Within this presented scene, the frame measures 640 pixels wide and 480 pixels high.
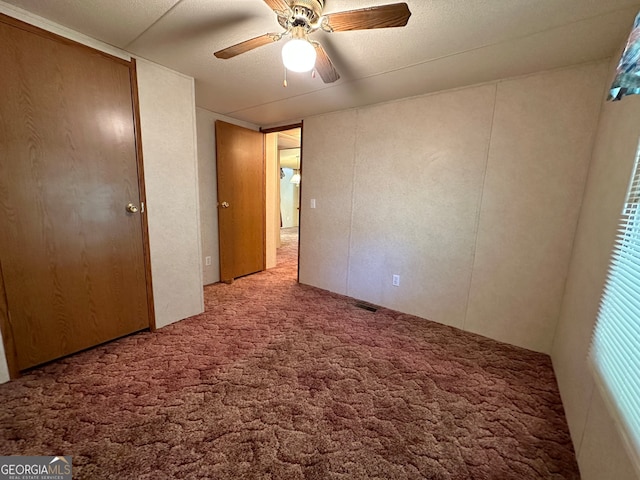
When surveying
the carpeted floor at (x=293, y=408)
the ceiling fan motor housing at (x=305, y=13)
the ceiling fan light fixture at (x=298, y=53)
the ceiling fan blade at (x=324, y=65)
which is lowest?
the carpeted floor at (x=293, y=408)

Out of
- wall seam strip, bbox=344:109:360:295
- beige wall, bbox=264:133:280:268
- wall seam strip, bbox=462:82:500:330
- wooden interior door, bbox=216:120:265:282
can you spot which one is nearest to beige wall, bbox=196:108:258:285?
wooden interior door, bbox=216:120:265:282

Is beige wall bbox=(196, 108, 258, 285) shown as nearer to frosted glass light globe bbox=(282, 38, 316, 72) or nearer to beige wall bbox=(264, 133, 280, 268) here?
beige wall bbox=(264, 133, 280, 268)

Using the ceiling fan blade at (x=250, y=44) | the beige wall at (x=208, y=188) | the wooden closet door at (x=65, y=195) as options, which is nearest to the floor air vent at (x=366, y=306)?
the beige wall at (x=208, y=188)

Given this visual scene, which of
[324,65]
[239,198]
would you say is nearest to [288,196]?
[239,198]

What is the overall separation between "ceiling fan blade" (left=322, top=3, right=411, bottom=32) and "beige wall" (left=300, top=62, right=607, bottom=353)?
4.90 ft

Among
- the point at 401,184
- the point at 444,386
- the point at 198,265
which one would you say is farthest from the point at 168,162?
the point at 444,386

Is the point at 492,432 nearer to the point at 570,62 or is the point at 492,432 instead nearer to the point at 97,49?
the point at 570,62

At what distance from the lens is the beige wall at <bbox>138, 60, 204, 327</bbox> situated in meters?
2.12

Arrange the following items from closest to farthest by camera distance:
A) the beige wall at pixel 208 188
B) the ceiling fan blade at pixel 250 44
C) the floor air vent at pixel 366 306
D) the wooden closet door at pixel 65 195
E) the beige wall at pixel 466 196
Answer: the ceiling fan blade at pixel 250 44 < the wooden closet door at pixel 65 195 < the beige wall at pixel 466 196 < the floor air vent at pixel 366 306 < the beige wall at pixel 208 188

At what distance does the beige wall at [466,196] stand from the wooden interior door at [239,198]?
37.8 inches

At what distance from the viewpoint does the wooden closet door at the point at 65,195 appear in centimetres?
156

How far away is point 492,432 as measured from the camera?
1411mm

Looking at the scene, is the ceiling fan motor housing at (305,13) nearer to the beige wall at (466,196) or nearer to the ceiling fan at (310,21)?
the ceiling fan at (310,21)

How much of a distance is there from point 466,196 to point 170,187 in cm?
271
